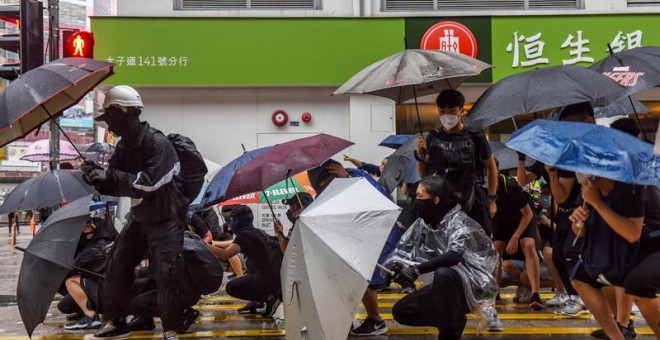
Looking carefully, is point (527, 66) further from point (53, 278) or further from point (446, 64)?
point (53, 278)

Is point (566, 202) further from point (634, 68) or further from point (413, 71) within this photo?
point (413, 71)

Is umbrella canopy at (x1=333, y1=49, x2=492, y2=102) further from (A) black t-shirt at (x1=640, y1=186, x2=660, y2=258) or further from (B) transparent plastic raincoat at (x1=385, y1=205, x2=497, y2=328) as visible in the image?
(A) black t-shirt at (x1=640, y1=186, x2=660, y2=258)

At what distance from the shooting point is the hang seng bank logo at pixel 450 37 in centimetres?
1368

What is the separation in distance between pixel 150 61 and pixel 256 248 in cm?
755

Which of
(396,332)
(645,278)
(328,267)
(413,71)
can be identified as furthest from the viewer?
(396,332)

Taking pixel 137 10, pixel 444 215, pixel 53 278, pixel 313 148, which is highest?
pixel 137 10

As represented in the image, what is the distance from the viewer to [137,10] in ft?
45.5

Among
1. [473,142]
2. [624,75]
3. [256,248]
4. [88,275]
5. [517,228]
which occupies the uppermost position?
[624,75]

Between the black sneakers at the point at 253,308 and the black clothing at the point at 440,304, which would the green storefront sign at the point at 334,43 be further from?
the black clothing at the point at 440,304

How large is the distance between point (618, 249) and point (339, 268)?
6.18ft

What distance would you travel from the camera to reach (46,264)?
6016 millimetres

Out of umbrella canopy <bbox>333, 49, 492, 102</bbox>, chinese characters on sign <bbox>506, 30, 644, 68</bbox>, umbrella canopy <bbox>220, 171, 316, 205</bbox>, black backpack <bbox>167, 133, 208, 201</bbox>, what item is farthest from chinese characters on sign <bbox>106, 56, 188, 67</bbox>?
black backpack <bbox>167, 133, 208, 201</bbox>

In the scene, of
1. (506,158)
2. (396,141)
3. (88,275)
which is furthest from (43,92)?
(396,141)

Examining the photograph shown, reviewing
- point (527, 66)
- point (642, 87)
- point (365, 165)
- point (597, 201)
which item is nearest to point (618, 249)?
point (597, 201)
